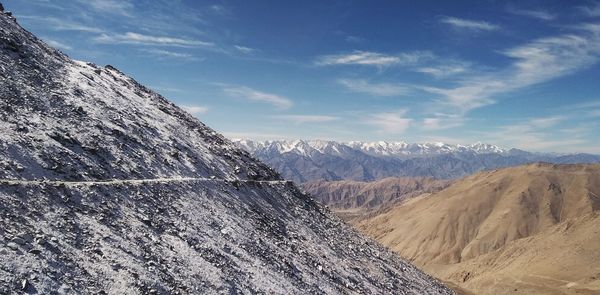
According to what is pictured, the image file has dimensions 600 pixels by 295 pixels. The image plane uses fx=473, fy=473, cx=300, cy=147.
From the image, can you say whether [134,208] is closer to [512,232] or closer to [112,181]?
[112,181]

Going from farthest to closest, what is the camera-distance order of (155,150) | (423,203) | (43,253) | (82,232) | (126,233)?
(423,203) < (155,150) < (126,233) < (82,232) < (43,253)

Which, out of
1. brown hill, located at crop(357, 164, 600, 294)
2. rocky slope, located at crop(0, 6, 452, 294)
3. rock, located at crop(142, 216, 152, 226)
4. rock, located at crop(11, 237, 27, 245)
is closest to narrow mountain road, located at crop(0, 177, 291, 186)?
rocky slope, located at crop(0, 6, 452, 294)

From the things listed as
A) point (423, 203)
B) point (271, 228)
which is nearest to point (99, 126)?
point (271, 228)

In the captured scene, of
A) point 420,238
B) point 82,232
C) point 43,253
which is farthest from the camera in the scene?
point 420,238

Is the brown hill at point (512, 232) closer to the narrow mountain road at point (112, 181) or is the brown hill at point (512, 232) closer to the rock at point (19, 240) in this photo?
the narrow mountain road at point (112, 181)

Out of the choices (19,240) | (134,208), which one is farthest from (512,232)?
(19,240)

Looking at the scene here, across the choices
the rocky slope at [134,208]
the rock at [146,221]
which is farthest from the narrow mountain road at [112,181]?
the rock at [146,221]

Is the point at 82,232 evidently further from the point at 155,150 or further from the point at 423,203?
the point at 423,203
